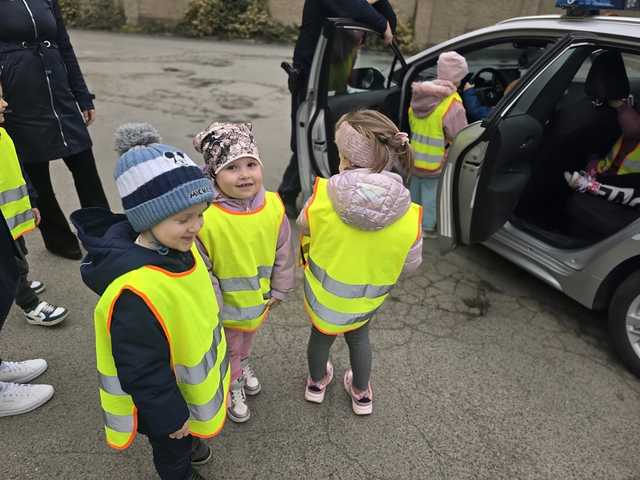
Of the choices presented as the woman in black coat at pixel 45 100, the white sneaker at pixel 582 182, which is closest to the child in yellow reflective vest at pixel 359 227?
the white sneaker at pixel 582 182

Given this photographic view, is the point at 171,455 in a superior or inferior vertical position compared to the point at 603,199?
inferior

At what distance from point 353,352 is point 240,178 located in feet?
3.19

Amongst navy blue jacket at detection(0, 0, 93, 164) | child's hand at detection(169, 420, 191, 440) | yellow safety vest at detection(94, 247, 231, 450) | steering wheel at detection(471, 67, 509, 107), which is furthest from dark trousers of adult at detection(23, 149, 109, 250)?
steering wheel at detection(471, 67, 509, 107)

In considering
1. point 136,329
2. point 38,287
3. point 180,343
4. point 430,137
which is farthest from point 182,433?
point 430,137

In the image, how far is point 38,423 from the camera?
6.98 feet

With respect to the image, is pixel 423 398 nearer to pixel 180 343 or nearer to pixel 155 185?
pixel 180 343

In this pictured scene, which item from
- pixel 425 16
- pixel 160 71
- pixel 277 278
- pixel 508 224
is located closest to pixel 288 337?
pixel 277 278

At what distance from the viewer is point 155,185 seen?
1312 millimetres

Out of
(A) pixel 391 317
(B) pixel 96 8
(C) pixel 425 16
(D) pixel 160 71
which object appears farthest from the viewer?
(B) pixel 96 8

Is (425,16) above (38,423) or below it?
above

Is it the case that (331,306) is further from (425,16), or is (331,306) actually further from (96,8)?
(96,8)

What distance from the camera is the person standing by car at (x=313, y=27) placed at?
11.0 ft

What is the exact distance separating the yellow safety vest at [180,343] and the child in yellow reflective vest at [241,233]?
0.75ft

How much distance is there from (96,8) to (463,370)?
1742cm
